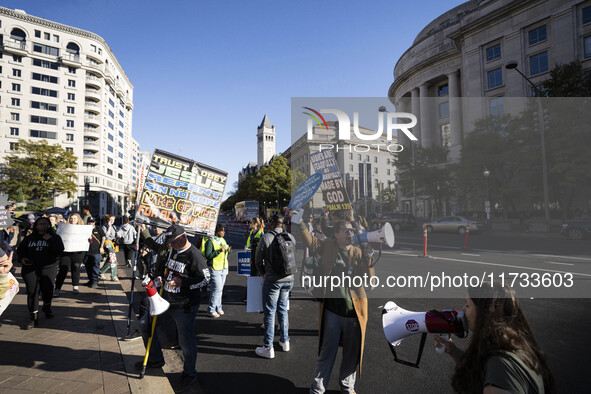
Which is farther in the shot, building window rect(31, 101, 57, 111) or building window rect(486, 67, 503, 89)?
building window rect(31, 101, 57, 111)

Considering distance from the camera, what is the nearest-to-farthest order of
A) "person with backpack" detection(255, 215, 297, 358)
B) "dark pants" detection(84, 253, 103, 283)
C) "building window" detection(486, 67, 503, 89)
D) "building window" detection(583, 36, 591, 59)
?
"person with backpack" detection(255, 215, 297, 358), "building window" detection(486, 67, 503, 89), "dark pants" detection(84, 253, 103, 283), "building window" detection(583, 36, 591, 59)

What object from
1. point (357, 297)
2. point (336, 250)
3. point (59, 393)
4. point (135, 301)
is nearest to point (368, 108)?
point (336, 250)

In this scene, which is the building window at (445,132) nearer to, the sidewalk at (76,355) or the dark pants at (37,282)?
the sidewalk at (76,355)

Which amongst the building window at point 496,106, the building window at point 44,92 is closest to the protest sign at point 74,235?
the building window at point 496,106

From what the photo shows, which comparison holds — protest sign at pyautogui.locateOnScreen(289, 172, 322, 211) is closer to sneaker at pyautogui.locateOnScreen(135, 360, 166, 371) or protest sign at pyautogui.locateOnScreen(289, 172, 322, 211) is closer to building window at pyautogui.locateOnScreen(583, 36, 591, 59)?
sneaker at pyautogui.locateOnScreen(135, 360, 166, 371)

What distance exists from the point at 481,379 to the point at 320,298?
1.95 meters

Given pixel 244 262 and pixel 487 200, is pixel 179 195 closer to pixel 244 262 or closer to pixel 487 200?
pixel 244 262

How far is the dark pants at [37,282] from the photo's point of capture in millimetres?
5453

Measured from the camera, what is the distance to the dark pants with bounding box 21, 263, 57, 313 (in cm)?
545

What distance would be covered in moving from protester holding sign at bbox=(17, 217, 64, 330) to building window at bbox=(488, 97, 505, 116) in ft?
23.9

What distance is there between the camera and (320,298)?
350cm

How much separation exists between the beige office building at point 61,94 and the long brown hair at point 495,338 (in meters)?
58.9

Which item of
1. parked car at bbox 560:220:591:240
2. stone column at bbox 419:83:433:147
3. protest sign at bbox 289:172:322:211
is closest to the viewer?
parked car at bbox 560:220:591:240

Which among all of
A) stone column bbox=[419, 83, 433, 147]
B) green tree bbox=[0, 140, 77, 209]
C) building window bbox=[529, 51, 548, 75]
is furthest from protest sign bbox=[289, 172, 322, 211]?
green tree bbox=[0, 140, 77, 209]
